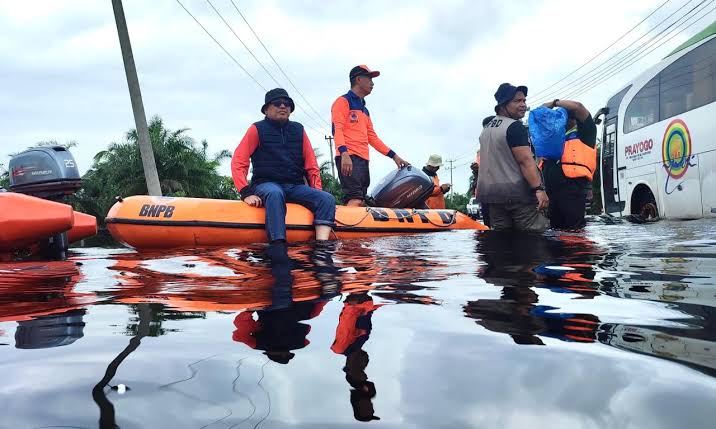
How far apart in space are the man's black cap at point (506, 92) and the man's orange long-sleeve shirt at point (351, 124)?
5.98 feet

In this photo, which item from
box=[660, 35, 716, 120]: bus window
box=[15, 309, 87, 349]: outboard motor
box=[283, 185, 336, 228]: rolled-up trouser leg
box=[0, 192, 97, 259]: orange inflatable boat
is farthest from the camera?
box=[660, 35, 716, 120]: bus window

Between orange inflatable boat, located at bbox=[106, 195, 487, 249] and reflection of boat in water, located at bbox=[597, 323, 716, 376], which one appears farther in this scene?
orange inflatable boat, located at bbox=[106, 195, 487, 249]

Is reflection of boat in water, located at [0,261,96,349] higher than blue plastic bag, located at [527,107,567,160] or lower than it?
lower

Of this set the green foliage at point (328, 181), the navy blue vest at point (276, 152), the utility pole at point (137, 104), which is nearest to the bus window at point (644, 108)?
the navy blue vest at point (276, 152)

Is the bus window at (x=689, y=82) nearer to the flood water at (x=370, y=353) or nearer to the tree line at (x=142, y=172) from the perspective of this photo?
the flood water at (x=370, y=353)

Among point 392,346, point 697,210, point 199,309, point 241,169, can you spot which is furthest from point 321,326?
point 697,210

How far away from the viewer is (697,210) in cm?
646

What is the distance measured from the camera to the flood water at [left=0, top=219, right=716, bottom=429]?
0.61 metres

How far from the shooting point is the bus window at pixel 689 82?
6.27m

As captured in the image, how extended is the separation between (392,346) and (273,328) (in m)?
0.28

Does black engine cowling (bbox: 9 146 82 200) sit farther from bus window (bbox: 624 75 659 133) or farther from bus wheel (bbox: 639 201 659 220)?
bus window (bbox: 624 75 659 133)

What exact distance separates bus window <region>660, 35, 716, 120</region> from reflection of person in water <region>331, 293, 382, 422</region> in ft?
21.4

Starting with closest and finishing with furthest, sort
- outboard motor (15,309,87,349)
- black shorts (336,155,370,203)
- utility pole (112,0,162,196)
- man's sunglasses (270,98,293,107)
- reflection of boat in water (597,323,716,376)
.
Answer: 1. reflection of boat in water (597,323,716,376)
2. outboard motor (15,309,87,349)
3. man's sunglasses (270,98,293,107)
4. black shorts (336,155,370,203)
5. utility pole (112,0,162,196)

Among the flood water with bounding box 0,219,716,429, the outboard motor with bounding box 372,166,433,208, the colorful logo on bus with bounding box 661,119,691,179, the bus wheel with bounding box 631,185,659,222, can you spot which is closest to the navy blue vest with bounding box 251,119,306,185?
the outboard motor with bounding box 372,166,433,208
